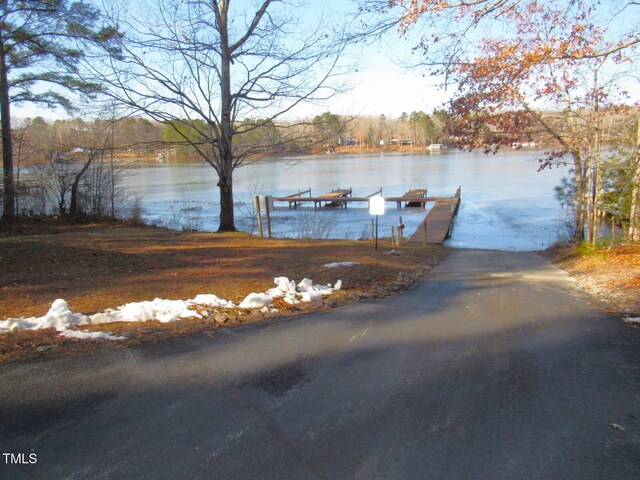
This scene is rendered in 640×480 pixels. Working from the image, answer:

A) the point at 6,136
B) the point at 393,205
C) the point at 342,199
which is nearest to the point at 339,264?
the point at 6,136

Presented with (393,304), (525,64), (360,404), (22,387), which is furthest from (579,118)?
(22,387)

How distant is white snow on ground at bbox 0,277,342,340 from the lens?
5023 mm

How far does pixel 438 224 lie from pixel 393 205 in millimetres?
16960

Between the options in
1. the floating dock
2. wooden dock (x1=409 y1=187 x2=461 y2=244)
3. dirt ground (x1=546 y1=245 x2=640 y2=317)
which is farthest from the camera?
the floating dock

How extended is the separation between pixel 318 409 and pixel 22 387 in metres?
2.35

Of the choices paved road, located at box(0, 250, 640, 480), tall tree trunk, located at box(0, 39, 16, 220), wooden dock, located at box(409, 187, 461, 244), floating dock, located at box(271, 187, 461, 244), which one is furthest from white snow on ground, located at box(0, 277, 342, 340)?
tall tree trunk, located at box(0, 39, 16, 220)

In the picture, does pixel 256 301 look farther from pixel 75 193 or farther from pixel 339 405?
pixel 75 193

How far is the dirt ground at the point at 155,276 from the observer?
17.2 ft

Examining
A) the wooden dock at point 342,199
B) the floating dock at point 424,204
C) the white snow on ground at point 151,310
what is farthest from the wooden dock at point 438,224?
the white snow on ground at point 151,310

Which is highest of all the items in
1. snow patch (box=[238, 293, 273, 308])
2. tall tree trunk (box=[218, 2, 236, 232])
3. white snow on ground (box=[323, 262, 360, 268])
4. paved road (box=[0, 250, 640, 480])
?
tall tree trunk (box=[218, 2, 236, 232])

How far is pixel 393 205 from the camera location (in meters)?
42.2

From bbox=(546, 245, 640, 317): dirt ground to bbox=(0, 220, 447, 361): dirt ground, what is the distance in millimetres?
3205

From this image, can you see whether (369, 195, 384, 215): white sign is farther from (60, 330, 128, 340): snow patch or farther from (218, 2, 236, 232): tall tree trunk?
(60, 330, 128, 340): snow patch

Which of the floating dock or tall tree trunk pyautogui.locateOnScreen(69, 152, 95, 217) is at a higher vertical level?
tall tree trunk pyautogui.locateOnScreen(69, 152, 95, 217)
